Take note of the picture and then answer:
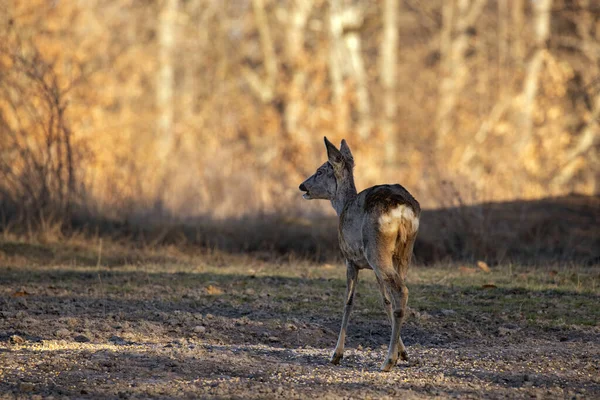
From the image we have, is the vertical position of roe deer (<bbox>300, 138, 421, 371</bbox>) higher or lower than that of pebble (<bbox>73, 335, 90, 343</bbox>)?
higher

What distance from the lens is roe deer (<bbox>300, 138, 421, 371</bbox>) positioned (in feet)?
24.4

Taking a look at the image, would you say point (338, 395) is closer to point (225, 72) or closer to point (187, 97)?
point (225, 72)

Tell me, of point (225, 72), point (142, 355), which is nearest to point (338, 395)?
point (142, 355)

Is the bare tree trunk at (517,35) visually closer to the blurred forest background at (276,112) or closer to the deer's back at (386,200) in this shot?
the blurred forest background at (276,112)

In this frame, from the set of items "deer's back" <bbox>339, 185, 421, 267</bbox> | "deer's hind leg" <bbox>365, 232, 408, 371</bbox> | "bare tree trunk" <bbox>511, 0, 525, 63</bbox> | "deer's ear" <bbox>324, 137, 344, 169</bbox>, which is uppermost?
"bare tree trunk" <bbox>511, 0, 525, 63</bbox>

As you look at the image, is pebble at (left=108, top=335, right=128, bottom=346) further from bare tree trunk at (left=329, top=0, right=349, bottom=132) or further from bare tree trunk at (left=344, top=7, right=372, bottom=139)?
bare tree trunk at (left=329, top=0, right=349, bottom=132)

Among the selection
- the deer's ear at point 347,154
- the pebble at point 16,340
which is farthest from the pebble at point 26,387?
the deer's ear at point 347,154

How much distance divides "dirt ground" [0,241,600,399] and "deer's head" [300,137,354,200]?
1447 millimetres

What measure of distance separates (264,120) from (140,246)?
15.5m

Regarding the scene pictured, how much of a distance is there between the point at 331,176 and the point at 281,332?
168cm

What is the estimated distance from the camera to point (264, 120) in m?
31.2

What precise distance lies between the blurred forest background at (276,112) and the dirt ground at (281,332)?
Answer: 4.01m

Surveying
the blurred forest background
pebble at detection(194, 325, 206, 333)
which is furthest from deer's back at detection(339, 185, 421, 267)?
the blurred forest background

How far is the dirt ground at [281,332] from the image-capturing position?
6.95m
